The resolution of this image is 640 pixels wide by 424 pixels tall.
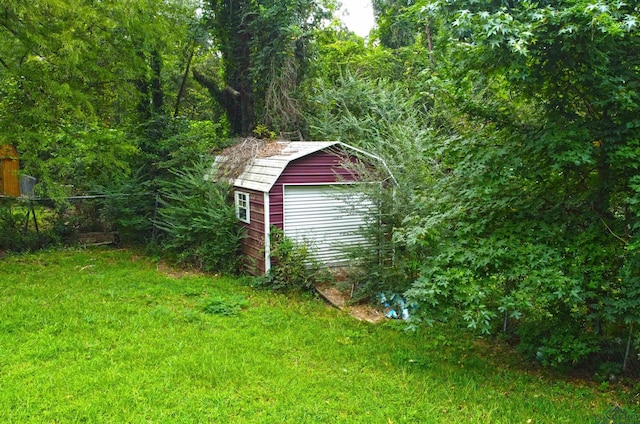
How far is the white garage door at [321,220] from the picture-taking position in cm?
824

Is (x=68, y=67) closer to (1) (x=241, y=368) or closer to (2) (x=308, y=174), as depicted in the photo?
(2) (x=308, y=174)

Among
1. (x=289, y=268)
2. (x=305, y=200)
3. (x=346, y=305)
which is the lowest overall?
(x=346, y=305)

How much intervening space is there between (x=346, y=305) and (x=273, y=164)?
2.92m

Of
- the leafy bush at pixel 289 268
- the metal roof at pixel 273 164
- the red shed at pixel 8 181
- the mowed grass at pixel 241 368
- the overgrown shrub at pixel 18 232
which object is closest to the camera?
the mowed grass at pixel 241 368

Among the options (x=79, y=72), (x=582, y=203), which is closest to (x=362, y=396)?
(x=582, y=203)

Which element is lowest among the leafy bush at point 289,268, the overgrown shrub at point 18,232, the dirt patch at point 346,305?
the dirt patch at point 346,305

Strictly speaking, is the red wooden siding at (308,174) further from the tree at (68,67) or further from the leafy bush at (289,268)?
the tree at (68,67)

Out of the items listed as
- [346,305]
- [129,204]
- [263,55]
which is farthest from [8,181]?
[346,305]

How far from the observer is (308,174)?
8.34 metres

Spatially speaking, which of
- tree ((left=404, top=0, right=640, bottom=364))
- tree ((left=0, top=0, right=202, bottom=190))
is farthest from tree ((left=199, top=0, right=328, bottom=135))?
tree ((left=404, top=0, right=640, bottom=364))

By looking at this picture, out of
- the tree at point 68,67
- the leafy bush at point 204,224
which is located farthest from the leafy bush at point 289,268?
the tree at point 68,67

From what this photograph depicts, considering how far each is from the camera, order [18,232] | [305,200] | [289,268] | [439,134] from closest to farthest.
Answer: [439,134], [289,268], [305,200], [18,232]

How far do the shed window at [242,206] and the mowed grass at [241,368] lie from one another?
2043mm

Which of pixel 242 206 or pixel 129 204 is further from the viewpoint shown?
pixel 129 204
